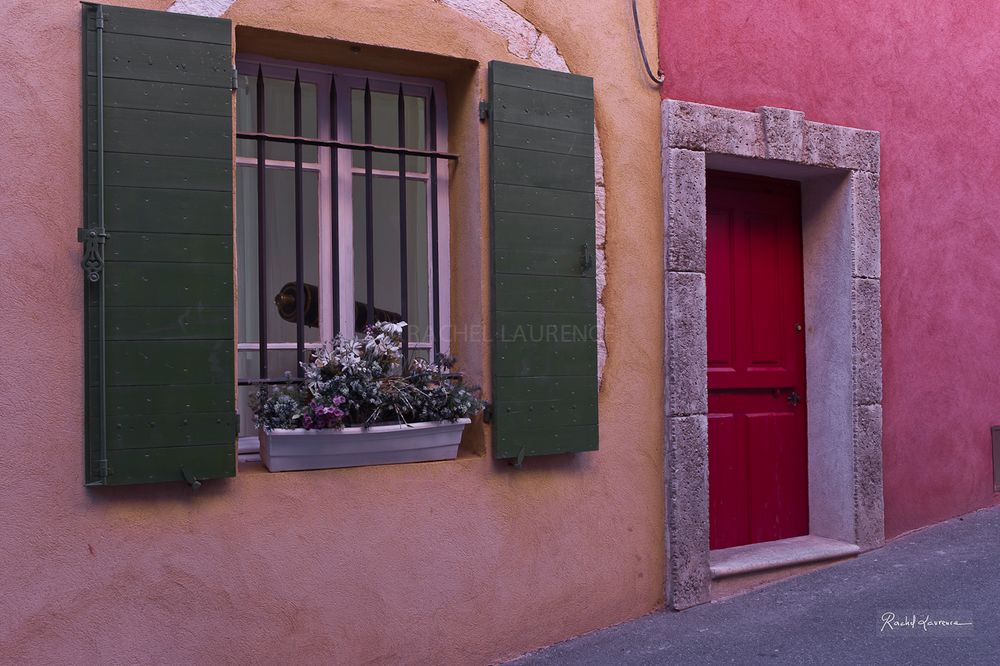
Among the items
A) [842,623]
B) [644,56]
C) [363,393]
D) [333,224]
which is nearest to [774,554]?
[842,623]

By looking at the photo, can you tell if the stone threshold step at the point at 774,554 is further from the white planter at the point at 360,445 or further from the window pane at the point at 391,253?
the window pane at the point at 391,253

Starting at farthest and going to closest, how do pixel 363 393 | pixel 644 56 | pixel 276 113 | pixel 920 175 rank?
1. pixel 920 175
2. pixel 644 56
3. pixel 276 113
4. pixel 363 393

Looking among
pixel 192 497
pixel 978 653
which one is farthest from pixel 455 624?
pixel 978 653

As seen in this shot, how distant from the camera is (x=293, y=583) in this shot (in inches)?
133

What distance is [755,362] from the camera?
195 inches

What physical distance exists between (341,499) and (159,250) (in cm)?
114

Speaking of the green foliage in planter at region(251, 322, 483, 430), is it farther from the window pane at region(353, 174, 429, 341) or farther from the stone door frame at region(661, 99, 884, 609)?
the stone door frame at region(661, 99, 884, 609)

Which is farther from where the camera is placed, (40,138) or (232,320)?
(232,320)

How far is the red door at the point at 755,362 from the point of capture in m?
4.80

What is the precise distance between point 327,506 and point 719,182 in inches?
108

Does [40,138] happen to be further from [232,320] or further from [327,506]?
[327,506]

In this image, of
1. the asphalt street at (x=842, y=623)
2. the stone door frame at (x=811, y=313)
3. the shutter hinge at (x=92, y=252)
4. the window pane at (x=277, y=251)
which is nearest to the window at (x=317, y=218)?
the window pane at (x=277, y=251)

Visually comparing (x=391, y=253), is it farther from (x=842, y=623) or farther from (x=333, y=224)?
(x=842, y=623)

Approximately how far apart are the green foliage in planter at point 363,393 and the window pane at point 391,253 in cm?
21
